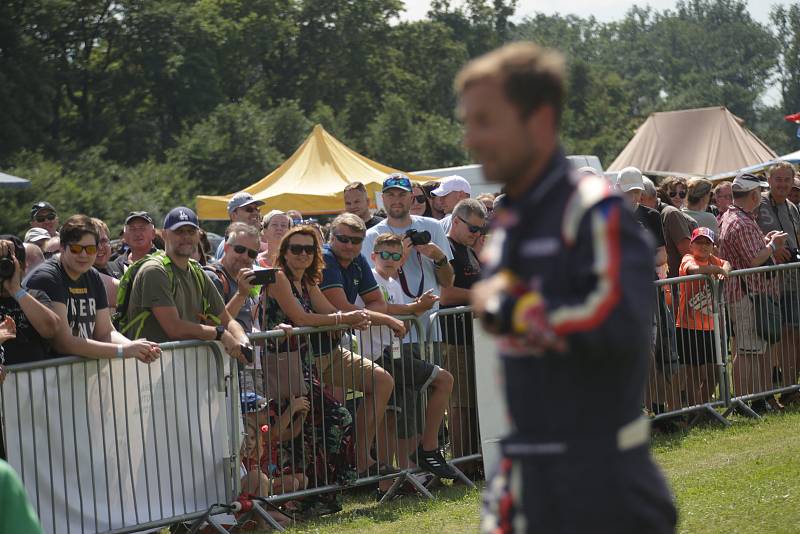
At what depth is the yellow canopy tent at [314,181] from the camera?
2053 centimetres

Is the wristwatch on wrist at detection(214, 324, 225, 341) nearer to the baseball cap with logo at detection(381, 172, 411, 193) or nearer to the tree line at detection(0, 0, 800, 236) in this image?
the baseball cap with logo at detection(381, 172, 411, 193)

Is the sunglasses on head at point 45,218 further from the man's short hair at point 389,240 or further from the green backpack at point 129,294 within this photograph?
the green backpack at point 129,294

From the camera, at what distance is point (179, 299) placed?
25.9 ft

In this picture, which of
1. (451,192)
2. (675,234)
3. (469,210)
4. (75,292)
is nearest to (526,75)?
(75,292)

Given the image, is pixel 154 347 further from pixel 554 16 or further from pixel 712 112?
pixel 554 16

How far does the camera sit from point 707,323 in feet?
36.9

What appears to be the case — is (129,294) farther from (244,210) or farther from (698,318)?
(698,318)

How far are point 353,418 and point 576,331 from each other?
6.03 meters

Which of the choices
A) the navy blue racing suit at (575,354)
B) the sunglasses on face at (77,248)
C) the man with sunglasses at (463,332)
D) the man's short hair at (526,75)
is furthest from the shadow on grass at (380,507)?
the man's short hair at (526,75)

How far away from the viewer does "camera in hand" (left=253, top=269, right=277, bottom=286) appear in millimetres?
8016

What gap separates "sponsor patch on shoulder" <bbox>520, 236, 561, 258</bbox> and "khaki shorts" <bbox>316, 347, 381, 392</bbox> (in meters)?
5.52

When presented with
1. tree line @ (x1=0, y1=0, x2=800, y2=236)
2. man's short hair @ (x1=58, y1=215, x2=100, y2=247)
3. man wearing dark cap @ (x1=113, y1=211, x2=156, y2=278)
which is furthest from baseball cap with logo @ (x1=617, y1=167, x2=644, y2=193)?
tree line @ (x1=0, y1=0, x2=800, y2=236)

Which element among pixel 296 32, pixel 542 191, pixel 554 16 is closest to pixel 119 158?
pixel 296 32

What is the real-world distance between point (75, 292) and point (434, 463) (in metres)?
3.01
